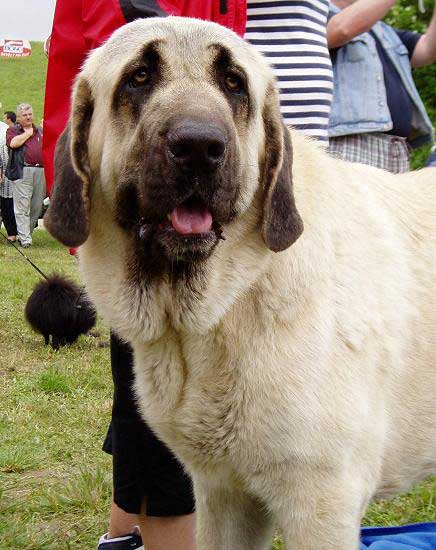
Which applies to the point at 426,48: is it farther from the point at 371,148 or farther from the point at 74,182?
the point at 74,182

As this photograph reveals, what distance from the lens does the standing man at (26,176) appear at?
47.9 ft

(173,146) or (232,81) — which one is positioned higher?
(232,81)

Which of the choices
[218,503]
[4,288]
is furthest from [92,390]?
[4,288]

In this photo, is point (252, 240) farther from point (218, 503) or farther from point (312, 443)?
point (218, 503)

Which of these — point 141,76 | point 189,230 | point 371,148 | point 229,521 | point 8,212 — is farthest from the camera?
point 8,212

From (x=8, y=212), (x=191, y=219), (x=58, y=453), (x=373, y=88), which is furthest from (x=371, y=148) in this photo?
(x=8, y=212)

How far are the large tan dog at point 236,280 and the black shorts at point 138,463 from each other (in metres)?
0.42

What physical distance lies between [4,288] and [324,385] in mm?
8188

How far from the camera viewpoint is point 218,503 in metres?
2.63

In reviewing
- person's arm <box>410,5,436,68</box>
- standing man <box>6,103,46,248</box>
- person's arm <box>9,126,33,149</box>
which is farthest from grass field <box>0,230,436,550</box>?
person's arm <box>9,126,33,149</box>

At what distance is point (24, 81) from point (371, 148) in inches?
1357

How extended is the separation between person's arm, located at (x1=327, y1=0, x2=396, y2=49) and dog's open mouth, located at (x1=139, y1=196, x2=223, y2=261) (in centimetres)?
→ 162

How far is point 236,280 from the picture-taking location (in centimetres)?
229

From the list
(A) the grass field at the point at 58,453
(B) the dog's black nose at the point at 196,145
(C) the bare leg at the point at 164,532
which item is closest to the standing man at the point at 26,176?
(A) the grass field at the point at 58,453
